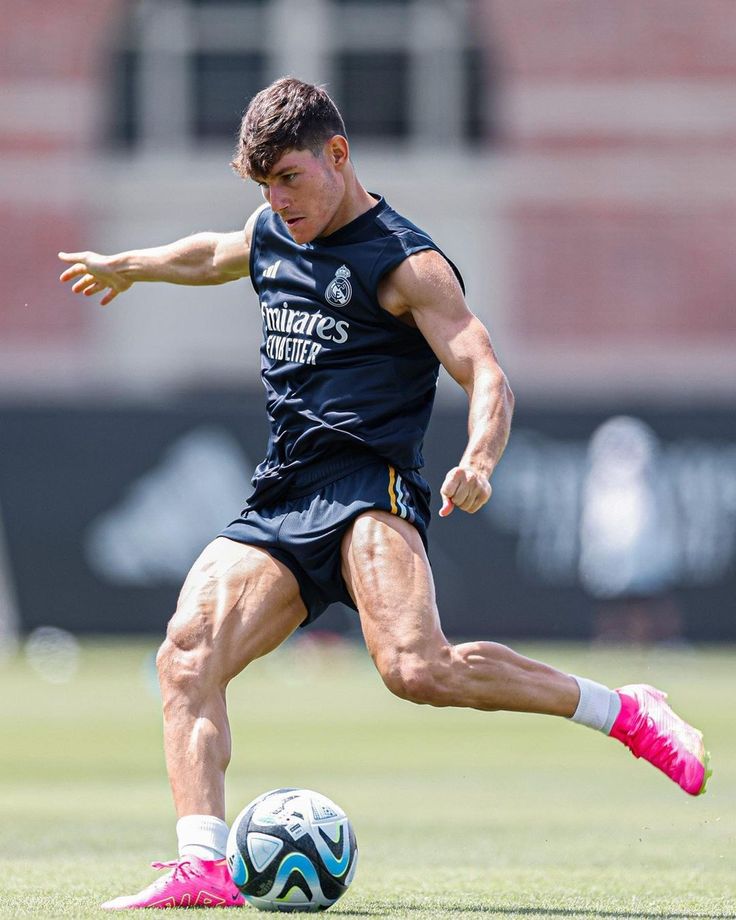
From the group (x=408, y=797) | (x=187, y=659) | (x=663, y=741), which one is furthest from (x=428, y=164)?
(x=187, y=659)

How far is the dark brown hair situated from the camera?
6488mm

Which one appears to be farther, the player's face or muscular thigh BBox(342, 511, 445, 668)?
the player's face

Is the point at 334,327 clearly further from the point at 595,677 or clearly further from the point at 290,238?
the point at 595,677

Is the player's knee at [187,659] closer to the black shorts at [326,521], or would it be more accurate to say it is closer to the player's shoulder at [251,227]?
the black shorts at [326,521]

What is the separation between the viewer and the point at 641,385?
27.5m

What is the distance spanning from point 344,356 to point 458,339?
1.50 feet

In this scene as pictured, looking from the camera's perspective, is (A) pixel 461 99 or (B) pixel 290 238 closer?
(B) pixel 290 238

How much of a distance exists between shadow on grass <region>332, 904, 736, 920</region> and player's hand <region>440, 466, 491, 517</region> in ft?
4.13

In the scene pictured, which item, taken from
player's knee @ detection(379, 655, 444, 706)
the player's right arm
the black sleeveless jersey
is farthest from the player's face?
player's knee @ detection(379, 655, 444, 706)

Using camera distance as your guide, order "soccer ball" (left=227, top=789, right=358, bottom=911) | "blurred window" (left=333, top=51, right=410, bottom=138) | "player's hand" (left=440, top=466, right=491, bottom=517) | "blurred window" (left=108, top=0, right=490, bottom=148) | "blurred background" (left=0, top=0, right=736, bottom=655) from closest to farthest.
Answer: "player's hand" (left=440, top=466, right=491, bottom=517), "soccer ball" (left=227, top=789, right=358, bottom=911), "blurred background" (left=0, top=0, right=736, bottom=655), "blurred window" (left=108, top=0, right=490, bottom=148), "blurred window" (left=333, top=51, right=410, bottom=138)

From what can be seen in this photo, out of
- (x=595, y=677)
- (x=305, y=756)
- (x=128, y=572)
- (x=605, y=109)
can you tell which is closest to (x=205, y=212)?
(x=605, y=109)

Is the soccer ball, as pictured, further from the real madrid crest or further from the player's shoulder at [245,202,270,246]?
the player's shoulder at [245,202,270,246]

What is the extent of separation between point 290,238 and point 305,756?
5.81 m

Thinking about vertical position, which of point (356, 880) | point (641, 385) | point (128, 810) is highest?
point (356, 880)
